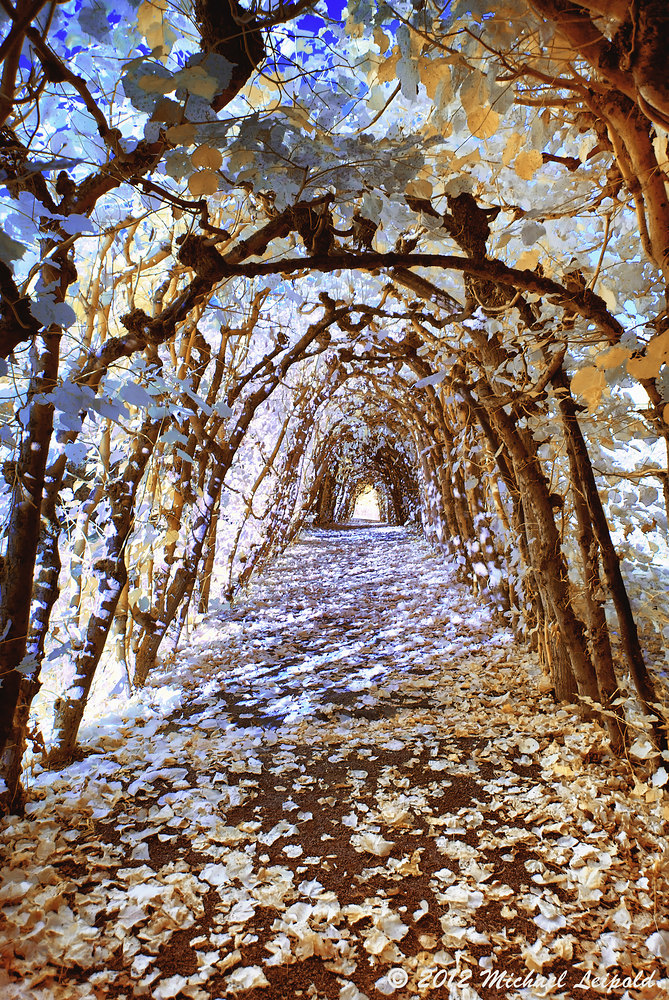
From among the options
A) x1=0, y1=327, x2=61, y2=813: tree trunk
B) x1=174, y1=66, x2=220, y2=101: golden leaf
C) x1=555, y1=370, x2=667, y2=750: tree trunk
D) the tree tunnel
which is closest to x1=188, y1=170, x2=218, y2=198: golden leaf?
the tree tunnel

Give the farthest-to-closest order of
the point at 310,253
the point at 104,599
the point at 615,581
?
1. the point at 104,599
2. the point at 615,581
3. the point at 310,253

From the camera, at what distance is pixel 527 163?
5.16 ft

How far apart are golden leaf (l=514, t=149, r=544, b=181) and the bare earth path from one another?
214 cm

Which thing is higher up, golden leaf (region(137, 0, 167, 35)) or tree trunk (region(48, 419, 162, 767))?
golden leaf (region(137, 0, 167, 35))

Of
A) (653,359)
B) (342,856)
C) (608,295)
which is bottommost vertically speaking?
(342,856)

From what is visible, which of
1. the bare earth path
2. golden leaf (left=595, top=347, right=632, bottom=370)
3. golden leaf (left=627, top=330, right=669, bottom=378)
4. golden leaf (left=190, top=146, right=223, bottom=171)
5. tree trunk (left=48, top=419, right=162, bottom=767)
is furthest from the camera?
tree trunk (left=48, top=419, right=162, bottom=767)

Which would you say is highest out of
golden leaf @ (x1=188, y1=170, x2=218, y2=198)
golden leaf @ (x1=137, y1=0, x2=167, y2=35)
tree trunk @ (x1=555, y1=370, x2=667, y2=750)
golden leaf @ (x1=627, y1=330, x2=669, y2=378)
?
golden leaf @ (x1=137, y1=0, x2=167, y2=35)

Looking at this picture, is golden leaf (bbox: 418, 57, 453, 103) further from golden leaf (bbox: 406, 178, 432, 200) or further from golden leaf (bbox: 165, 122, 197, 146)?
golden leaf (bbox: 165, 122, 197, 146)

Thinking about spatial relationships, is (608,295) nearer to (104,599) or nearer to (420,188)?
(420,188)

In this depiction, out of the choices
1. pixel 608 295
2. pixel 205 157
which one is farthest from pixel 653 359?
pixel 205 157

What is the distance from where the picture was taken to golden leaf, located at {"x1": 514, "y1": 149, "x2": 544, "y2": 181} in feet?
5.11

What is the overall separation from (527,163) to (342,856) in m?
2.32

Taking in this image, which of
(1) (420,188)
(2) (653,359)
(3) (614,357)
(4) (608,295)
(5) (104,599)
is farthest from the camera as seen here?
(5) (104,599)

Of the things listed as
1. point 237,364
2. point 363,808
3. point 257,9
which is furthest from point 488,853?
point 237,364
